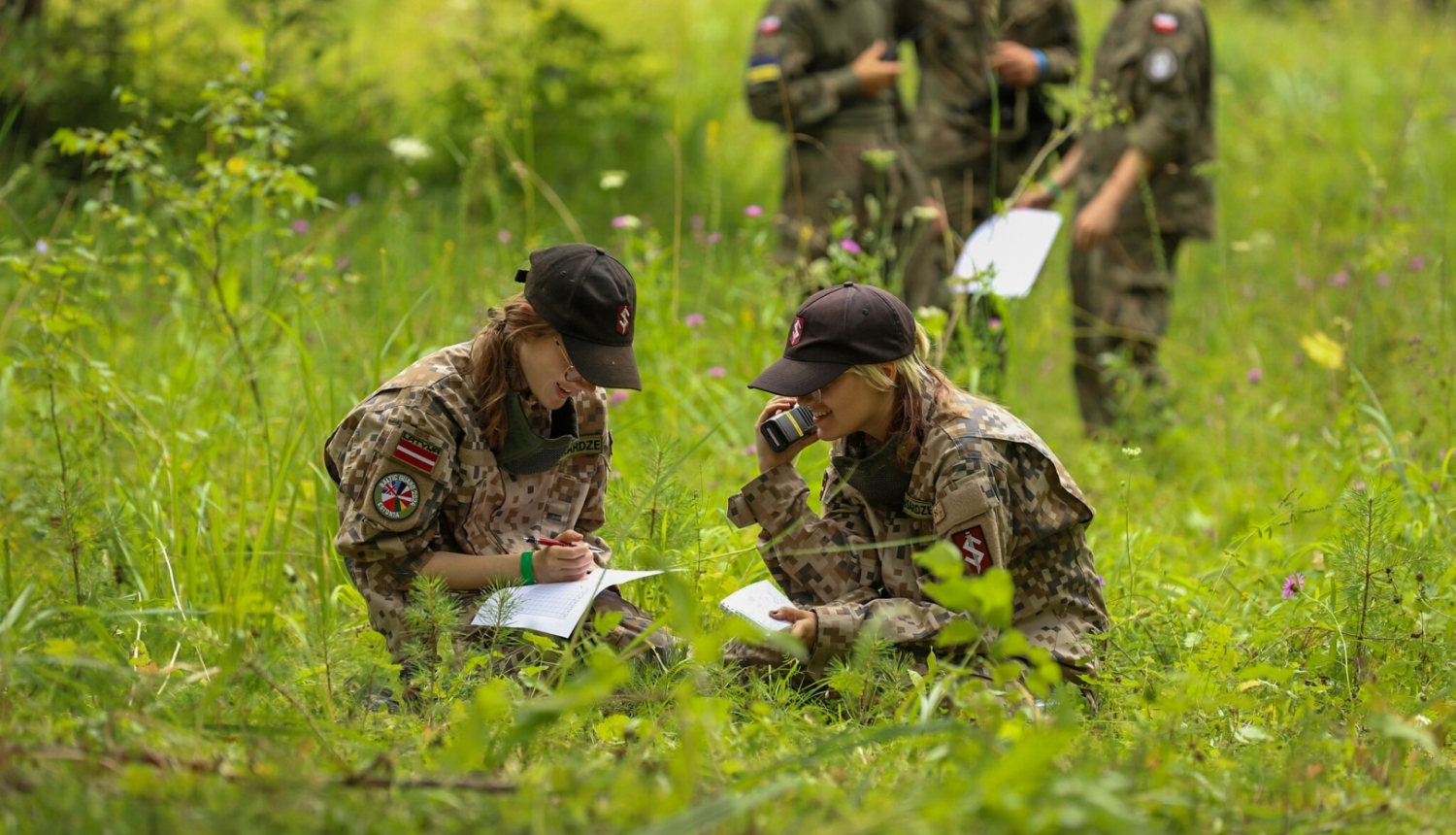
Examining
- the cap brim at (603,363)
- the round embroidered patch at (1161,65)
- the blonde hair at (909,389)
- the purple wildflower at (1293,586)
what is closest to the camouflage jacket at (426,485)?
the cap brim at (603,363)

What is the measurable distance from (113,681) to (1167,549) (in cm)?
294

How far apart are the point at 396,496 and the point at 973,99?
11.8 ft

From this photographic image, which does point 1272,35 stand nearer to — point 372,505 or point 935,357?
point 935,357

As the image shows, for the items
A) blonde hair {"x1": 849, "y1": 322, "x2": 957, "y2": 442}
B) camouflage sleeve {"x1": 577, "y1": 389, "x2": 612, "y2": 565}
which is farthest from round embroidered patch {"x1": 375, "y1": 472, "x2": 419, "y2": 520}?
blonde hair {"x1": 849, "y1": 322, "x2": 957, "y2": 442}

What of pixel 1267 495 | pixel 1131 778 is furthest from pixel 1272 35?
pixel 1131 778

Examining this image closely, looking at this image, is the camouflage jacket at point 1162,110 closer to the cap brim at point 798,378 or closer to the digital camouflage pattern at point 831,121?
the digital camouflage pattern at point 831,121

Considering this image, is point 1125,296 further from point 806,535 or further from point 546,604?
point 546,604

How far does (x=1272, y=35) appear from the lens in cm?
1254

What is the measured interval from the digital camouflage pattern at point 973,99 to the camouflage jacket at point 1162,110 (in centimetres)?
24

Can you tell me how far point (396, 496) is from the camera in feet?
8.84

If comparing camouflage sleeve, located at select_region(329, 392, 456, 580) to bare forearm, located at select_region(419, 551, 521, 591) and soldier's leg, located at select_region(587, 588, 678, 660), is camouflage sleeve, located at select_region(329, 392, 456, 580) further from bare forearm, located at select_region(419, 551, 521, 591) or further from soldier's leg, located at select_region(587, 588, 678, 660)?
soldier's leg, located at select_region(587, 588, 678, 660)

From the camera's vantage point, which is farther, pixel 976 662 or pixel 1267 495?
pixel 1267 495

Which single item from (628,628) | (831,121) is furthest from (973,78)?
(628,628)

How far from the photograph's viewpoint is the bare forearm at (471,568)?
2.79 metres
